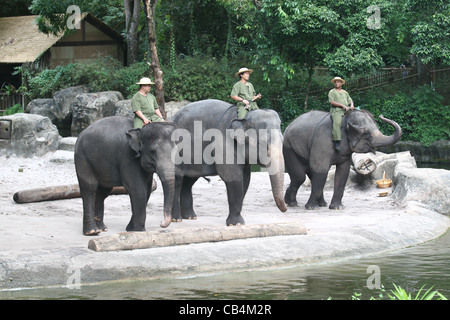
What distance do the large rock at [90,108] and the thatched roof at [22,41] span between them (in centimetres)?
402

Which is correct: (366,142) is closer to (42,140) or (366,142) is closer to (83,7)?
(42,140)

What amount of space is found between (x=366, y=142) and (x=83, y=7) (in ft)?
64.9

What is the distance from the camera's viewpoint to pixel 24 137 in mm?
17344

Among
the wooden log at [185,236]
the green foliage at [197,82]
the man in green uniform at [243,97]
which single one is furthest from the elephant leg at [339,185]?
the green foliage at [197,82]

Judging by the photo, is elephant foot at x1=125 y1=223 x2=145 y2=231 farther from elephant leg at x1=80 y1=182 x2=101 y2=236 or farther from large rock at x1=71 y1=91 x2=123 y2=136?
large rock at x1=71 y1=91 x2=123 y2=136

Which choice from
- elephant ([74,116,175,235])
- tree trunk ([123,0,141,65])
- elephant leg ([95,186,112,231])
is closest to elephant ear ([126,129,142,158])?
elephant ([74,116,175,235])

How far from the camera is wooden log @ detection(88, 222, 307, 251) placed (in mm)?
8797

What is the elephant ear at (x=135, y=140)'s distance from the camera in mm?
9750

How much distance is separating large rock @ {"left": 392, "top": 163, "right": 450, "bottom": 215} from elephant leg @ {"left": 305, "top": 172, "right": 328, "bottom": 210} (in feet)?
5.38

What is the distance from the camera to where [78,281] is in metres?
8.20

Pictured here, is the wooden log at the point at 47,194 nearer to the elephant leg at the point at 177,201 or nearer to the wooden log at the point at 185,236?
the elephant leg at the point at 177,201

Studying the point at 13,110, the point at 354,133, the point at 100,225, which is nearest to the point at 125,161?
the point at 100,225
